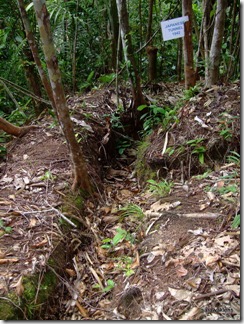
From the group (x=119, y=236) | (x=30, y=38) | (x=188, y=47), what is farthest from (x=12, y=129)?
(x=188, y=47)

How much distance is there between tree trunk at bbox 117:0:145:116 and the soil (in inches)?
28.6

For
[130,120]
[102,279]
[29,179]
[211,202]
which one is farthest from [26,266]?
[130,120]

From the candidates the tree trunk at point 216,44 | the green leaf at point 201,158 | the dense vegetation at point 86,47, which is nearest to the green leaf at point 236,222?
the green leaf at point 201,158

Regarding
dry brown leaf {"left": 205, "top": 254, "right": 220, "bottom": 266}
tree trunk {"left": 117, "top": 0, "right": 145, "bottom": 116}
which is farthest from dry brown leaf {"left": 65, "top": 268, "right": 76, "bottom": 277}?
tree trunk {"left": 117, "top": 0, "right": 145, "bottom": 116}

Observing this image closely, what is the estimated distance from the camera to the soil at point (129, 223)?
2.34 m

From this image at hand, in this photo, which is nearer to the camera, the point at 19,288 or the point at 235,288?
the point at 235,288

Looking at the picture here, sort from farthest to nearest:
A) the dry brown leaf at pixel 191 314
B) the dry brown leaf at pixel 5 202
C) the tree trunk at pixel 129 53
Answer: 1. the tree trunk at pixel 129 53
2. the dry brown leaf at pixel 5 202
3. the dry brown leaf at pixel 191 314

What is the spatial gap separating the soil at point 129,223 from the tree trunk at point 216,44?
19cm

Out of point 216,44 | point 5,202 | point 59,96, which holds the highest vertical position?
point 216,44

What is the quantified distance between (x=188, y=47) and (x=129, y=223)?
97.2 inches

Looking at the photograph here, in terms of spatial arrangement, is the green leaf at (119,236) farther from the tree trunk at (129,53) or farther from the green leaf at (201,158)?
the tree trunk at (129,53)

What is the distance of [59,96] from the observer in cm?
314

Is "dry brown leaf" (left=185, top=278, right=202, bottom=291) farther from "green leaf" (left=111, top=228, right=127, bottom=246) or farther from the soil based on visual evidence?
"green leaf" (left=111, top=228, right=127, bottom=246)

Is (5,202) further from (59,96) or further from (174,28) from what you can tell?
(174,28)
